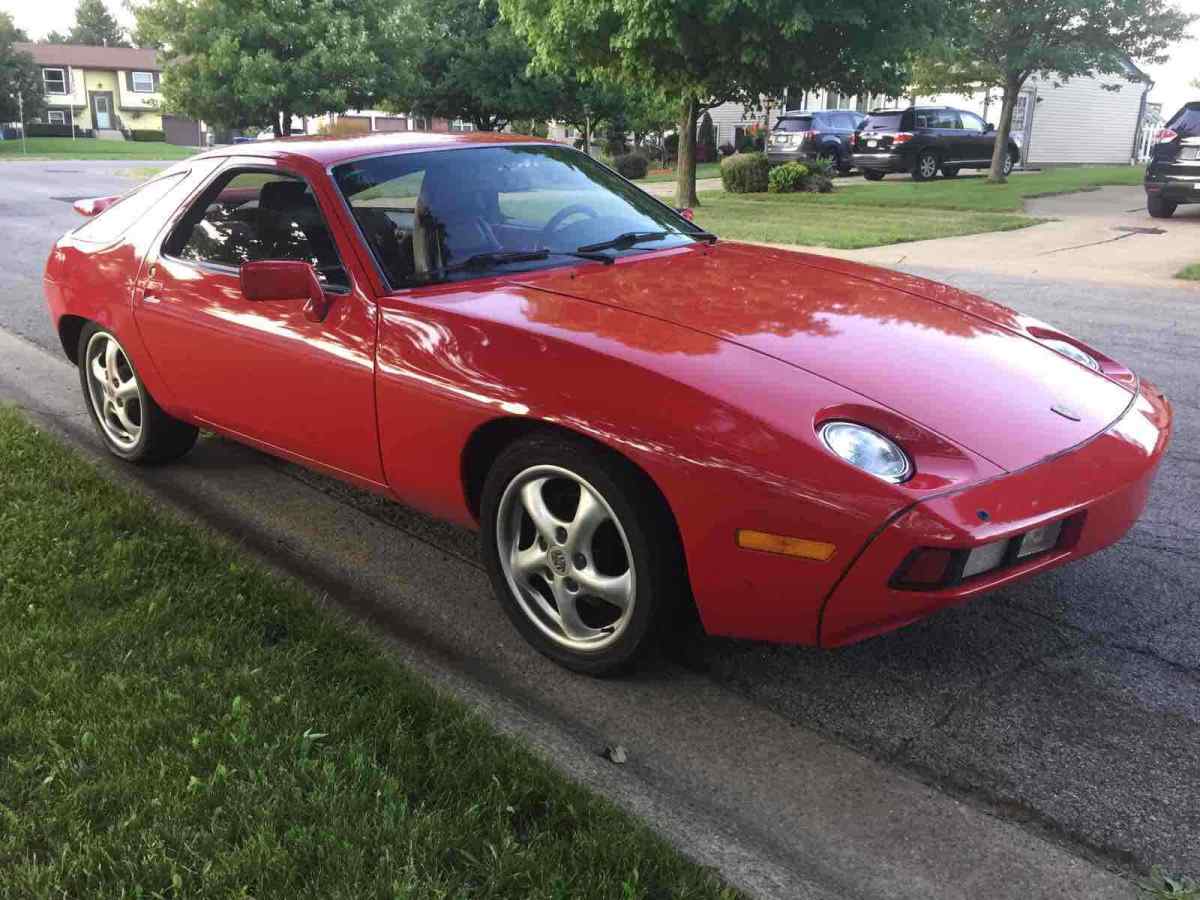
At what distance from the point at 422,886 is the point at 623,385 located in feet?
4.10

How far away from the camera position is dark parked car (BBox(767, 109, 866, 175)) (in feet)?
90.0

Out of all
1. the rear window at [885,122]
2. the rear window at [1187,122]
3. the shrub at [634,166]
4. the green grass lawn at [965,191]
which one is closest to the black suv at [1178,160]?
the rear window at [1187,122]

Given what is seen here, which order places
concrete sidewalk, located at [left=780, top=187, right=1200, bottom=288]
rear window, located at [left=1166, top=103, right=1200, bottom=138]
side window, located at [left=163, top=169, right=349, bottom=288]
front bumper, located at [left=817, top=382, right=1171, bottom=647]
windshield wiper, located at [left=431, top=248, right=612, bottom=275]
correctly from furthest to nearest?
rear window, located at [left=1166, top=103, right=1200, bottom=138] < concrete sidewalk, located at [left=780, top=187, right=1200, bottom=288] < side window, located at [left=163, top=169, right=349, bottom=288] < windshield wiper, located at [left=431, top=248, right=612, bottom=275] < front bumper, located at [left=817, top=382, right=1171, bottom=647]

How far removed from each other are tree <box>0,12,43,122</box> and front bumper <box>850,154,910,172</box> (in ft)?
145

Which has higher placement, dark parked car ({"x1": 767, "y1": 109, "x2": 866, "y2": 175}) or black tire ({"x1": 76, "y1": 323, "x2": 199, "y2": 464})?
dark parked car ({"x1": 767, "y1": 109, "x2": 866, "y2": 175})

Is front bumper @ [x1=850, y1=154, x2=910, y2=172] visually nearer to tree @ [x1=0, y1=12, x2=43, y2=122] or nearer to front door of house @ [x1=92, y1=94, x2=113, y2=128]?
tree @ [x1=0, y1=12, x2=43, y2=122]

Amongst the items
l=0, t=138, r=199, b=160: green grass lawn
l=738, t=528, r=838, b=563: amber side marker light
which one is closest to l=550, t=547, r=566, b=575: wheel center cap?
l=738, t=528, r=838, b=563: amber side marker light

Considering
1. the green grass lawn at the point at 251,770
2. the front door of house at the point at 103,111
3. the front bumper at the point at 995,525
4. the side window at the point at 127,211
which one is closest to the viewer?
the green grass lawn at the point at 251,770

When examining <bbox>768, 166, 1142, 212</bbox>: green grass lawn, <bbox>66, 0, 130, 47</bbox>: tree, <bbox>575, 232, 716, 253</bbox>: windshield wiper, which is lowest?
<bbox>768, 166, 1142, 212</bbox>: green grass lawn

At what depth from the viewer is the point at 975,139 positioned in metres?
27.0

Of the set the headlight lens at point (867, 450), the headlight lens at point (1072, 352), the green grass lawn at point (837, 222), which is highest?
the headlight lens at point (1072, 352)

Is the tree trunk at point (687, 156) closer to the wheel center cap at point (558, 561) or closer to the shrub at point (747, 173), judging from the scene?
the shrub at point (747, 173)

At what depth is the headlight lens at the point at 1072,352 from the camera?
131 inches

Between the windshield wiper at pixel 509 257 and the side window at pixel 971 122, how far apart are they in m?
26.2
